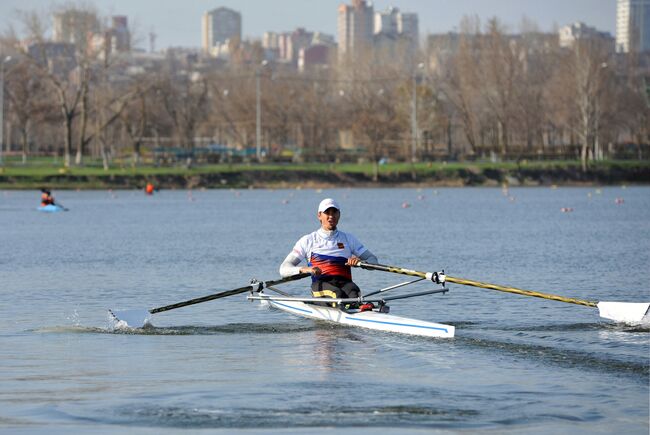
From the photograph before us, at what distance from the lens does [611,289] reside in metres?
27.6

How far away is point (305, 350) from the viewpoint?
19.0m

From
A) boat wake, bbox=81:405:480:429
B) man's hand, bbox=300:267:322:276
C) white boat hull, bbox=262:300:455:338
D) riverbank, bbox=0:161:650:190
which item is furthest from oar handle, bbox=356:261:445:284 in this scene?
riverbank, bbox=0:161:650:190

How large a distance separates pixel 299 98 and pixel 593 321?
114m

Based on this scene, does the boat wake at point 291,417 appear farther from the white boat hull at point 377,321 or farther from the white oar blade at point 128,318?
the white oar blade at point 128,318

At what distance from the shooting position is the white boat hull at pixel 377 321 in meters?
19.3

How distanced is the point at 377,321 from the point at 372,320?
0.11 meters

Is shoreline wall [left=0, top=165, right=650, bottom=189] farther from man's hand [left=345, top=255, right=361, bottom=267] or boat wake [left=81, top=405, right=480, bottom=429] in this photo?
boat wake [left=81, top=405, right=480, bottom=429]

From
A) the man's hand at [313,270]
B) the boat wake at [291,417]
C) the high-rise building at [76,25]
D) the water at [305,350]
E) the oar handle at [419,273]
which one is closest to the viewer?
the boat wake at [291,417]

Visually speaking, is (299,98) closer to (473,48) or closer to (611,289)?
(473,48)

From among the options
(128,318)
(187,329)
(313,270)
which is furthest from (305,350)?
(128,318)

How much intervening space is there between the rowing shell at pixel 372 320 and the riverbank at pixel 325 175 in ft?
231

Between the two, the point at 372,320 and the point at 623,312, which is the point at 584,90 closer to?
the point at 623,312

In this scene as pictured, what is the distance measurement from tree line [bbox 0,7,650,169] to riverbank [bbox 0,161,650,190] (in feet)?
8.23

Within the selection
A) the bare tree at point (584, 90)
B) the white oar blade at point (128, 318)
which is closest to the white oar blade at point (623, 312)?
the white oar blade at point (128, 318)
